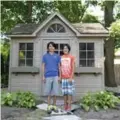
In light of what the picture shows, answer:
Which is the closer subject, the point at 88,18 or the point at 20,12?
the point at 88,18

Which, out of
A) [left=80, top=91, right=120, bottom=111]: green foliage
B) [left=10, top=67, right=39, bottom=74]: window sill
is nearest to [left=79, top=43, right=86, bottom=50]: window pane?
[left=10, top=67, right=39, bottom=74]: window sill

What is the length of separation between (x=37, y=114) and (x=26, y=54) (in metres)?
4.34

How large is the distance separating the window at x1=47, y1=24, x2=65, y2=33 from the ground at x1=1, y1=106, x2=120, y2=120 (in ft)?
13.5

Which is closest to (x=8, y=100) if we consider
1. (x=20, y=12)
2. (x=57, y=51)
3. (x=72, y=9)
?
(x=57, y=51)

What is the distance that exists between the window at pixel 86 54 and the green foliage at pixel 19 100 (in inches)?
122

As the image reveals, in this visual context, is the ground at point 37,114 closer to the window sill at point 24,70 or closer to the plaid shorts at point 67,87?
the plaid shorts at point 67,87

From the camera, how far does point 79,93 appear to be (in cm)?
1225

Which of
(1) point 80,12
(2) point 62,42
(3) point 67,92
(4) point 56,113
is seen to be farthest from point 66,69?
(1) point 80,12

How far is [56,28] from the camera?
1239 cm

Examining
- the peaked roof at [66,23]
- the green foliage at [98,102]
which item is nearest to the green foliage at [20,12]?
the peaked roof at [66,23]

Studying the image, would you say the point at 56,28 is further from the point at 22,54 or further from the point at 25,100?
the point at 25,100

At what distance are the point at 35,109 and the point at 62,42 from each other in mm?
3669

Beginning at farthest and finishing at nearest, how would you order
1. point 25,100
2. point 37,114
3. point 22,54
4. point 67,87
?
1. point 22,54
2. point 25,100
3. point 67,87
4. point 37,114

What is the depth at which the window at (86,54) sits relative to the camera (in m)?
12.1
